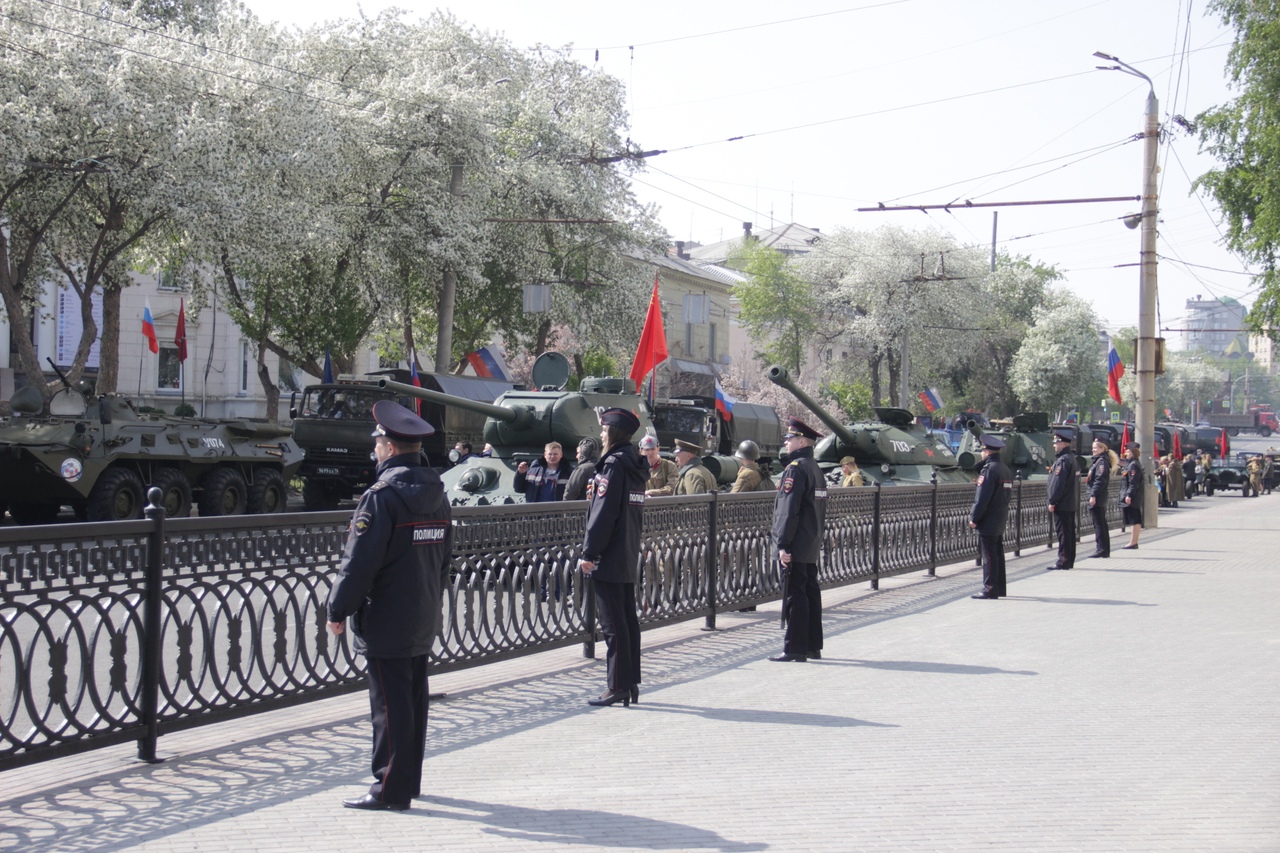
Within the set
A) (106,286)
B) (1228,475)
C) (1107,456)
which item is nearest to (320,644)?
(1107,456)

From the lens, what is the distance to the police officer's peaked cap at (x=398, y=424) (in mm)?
5711

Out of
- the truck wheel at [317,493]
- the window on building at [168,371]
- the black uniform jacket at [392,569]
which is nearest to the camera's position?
the black uniform jacket at [392,569]

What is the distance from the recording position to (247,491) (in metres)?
23.2

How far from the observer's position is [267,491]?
23656mm

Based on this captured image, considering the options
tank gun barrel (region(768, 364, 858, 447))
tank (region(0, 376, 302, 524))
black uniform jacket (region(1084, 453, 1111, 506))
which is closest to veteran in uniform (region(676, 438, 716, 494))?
tank gun barrel (region(768, 364, 858, 447))

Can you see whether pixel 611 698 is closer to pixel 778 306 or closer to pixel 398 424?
pixel 398 424

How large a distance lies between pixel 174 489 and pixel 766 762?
16436 mm

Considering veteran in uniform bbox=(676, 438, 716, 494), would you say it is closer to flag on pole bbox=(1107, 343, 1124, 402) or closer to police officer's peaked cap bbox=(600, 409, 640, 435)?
police officer's peaked cap bbox=(600, 409, 640, 435)

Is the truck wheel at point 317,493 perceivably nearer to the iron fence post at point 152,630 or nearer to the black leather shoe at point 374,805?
the iron fence post at point 152,630

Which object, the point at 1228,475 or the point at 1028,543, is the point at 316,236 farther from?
the point at 1228,475

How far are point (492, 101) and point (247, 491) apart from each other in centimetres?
1336

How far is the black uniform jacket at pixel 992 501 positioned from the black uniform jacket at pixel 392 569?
32.0ft

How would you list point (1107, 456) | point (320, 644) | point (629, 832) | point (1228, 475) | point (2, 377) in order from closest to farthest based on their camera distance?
point (629, 832), point (320, 644), point (1107, 456), point (2, 377), point (1228, 475)

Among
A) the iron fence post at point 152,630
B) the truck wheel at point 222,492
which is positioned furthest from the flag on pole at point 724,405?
the iron fence post at point 152,630
